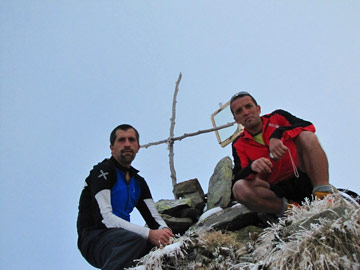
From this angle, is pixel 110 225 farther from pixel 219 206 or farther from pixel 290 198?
pixel 219 206

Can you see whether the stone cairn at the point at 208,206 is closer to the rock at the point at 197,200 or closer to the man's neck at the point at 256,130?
the rock at the point at 197,200

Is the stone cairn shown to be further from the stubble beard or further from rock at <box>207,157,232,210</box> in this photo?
the stubble beard

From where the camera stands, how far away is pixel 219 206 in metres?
7.31

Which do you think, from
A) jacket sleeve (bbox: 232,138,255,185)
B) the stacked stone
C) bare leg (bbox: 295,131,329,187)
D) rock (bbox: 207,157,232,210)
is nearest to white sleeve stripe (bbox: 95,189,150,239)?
jacket sleeve (bbox: 232,138,255,185)

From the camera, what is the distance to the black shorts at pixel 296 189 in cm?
503

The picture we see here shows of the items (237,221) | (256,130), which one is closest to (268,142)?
(256,130)

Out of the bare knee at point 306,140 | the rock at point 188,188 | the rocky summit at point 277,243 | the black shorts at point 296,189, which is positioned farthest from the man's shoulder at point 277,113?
the rock at point 188,188

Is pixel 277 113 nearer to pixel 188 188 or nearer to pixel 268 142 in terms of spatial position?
pixel 268 142

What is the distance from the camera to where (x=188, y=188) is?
8.58 m

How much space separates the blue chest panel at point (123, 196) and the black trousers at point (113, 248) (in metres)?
0.40

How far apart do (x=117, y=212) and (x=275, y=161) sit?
2.09 meters

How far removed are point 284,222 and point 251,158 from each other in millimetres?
1949

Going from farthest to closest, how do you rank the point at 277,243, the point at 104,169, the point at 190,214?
the point at 190,214, the point at 104,169, the point at 277,243

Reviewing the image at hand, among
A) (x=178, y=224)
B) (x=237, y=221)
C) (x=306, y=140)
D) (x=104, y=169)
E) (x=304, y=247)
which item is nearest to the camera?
(x=304, y=247)
